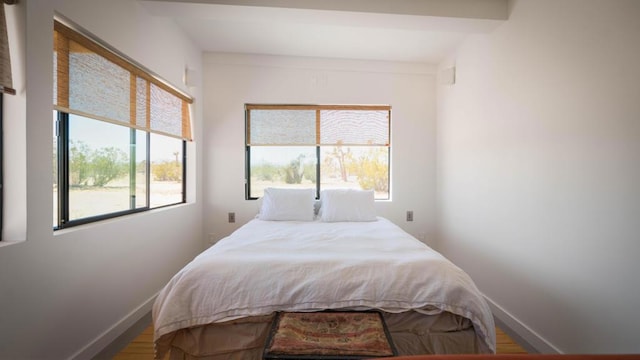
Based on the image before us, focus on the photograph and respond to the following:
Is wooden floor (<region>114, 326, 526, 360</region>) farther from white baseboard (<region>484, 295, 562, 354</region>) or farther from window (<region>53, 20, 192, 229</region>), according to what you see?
window (<region>53, 20, 192, 229</region>)

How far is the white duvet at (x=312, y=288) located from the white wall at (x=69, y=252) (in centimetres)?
53

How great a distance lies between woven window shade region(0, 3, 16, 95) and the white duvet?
1.14 metres

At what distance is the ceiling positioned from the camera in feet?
6.84

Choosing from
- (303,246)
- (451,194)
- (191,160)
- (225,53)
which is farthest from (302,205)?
(225,53)

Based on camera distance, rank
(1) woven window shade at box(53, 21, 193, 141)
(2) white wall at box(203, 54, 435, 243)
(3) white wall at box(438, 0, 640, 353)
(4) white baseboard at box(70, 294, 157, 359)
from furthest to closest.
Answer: (2) white wall at box(203, 54, 435, 243)
(4) white baseboard at box(70, 294, 157, 359)
(1) woven window shade at box(53, 21, 193, 141)
(3) white wall at box(438, 0, 640, 353)

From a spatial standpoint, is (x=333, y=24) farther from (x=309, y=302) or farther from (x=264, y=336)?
(x=264, y=336)

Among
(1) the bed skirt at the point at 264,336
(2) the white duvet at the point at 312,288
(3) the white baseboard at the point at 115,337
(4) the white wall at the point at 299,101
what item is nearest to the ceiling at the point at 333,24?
(4) the white wall at the point at 299,101

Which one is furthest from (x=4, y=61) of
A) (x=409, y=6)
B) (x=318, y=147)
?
(x=318, y=147)

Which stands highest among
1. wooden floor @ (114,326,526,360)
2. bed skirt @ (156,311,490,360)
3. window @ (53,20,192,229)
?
window @ (53,20,192,229)

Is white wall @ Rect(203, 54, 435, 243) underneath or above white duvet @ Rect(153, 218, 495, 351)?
above

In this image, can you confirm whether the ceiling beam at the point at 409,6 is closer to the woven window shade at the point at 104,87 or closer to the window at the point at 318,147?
the woven window shade at the point at 104,87

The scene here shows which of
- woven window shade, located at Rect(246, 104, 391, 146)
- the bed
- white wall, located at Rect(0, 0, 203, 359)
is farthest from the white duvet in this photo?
woven window shade, located at Rect(246, 104, 391, 146)

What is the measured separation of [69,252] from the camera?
156cm

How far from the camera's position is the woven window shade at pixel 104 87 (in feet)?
5.14
